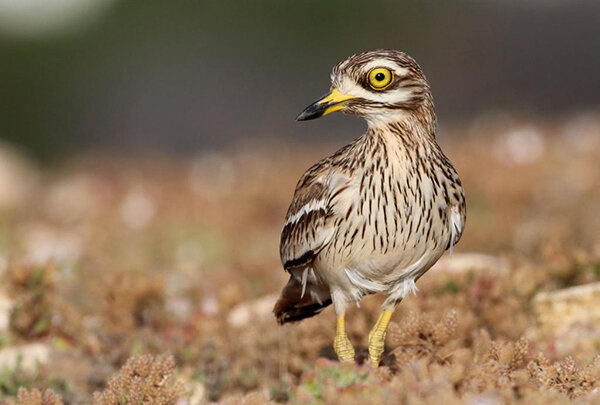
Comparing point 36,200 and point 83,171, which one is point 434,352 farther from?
point 83,171

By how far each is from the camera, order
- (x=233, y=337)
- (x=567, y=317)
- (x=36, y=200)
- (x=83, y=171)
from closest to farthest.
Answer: (x=567, y=317)
(x=233, y=337)
(x=36, y=200)
(x=83, y=171)

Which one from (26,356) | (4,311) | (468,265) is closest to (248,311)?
(26,356)

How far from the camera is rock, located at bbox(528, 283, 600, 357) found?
581cm

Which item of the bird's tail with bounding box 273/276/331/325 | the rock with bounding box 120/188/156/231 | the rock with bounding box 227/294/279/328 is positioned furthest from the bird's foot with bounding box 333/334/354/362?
the rock with bounding box 120/188/156/231

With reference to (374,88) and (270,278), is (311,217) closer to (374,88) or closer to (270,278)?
(374,88)

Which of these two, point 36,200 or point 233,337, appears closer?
point 233,337

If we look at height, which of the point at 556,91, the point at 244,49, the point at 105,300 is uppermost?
the point at 244,49

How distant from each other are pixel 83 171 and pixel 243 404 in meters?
13.8

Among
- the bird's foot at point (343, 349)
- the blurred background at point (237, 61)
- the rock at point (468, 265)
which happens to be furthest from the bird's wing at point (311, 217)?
the blurred background at point (237, 61)

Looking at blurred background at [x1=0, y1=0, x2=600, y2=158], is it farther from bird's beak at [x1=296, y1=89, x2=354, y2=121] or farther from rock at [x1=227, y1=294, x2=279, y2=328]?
bird's beak at [x1=296, y1=89, x2=354, y2=121]

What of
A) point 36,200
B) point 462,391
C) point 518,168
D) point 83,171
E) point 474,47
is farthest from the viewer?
point 474,47

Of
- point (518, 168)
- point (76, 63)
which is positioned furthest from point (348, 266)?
point (76, 63)

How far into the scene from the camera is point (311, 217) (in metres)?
4.95

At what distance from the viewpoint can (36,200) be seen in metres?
A: 15.6
